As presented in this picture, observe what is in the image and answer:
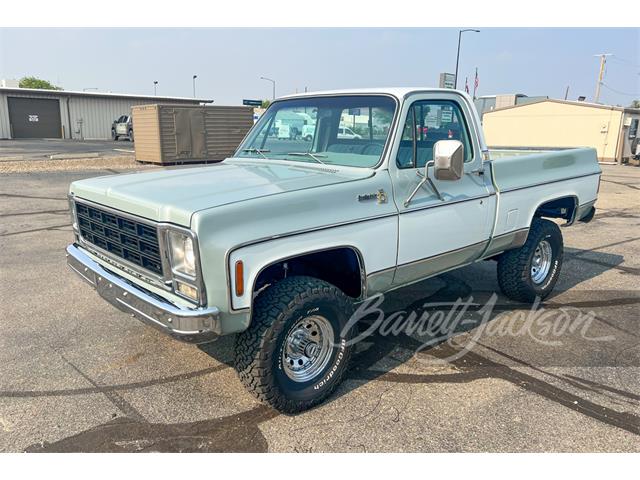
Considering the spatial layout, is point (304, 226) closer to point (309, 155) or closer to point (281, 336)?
point (281, 336)

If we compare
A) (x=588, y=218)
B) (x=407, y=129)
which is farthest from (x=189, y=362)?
(x=588, y=218)

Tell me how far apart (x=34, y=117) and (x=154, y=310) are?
4302 centimetres

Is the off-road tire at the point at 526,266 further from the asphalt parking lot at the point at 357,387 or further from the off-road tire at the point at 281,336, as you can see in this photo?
the off-road tire at the point at 281,336

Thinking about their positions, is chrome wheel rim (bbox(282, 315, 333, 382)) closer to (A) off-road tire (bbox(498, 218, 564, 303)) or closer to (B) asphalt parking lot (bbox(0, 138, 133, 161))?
(A) off-road tire (bbox(498, 218, 564, 303))

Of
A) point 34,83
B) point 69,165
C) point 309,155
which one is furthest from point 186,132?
point 34,83

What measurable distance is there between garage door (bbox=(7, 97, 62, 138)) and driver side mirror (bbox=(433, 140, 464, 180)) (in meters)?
42.9

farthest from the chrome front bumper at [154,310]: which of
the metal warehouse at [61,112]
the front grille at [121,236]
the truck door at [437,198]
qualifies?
the metal warehouse at [61,112]

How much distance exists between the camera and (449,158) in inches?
131

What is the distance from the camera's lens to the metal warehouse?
3781 centimetres

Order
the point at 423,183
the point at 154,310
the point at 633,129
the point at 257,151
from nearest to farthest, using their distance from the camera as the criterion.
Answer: the point at 154,310, the point at 423,183, the point at 257,151, the point at 633,129

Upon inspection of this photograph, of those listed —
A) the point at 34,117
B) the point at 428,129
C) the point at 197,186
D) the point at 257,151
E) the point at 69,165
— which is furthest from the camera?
the point at 34,117

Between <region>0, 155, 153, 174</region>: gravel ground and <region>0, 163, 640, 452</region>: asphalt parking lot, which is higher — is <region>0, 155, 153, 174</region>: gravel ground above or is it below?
below

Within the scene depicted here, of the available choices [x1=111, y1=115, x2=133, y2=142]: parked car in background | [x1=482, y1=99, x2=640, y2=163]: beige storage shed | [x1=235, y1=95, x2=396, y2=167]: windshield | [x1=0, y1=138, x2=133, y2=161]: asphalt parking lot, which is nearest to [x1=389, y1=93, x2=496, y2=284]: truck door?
[x1=235, y1=95, x2=396, y2=167]: windshield

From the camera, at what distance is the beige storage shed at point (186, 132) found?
60.1 ft
